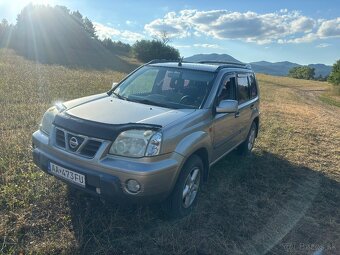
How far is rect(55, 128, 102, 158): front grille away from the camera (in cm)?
346

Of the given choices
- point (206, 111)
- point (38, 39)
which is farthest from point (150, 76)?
point (38, 39)

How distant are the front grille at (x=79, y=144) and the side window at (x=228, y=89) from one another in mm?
2053

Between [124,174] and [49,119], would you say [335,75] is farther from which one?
[124,174]

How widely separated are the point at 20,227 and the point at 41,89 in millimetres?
9937

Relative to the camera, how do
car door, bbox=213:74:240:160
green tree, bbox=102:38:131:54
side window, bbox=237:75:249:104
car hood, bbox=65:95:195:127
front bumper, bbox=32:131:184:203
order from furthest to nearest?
1. green tree, bbox=102:38:131:54
2. side window, bbox=237:75:249:104
3. car door, bbox=213:74:240:160
4. car hood, bbox=65:95:195:127
5. front bumper, bbox=32:131:184:203

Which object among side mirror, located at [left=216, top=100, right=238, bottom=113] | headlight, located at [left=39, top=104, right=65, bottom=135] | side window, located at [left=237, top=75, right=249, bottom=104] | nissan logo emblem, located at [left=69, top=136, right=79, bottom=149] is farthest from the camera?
side window, located at [left=237, top=75, right=249, bottom=104]

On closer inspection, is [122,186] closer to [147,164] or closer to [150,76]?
[147,164]

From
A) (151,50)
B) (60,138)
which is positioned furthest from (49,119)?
(151,50)

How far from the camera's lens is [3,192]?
13.7 ft

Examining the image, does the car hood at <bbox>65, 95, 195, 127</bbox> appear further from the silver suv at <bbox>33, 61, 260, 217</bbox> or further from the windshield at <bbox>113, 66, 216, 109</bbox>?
the windshield at <bbox>113, 66, 216, 109</bbox>

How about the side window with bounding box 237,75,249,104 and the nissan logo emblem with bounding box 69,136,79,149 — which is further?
the side window with bounding box 237,75,249,104

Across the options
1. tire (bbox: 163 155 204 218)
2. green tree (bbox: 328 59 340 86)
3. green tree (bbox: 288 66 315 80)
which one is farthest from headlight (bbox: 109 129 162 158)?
green tree (bbox: 288 66 315 80)

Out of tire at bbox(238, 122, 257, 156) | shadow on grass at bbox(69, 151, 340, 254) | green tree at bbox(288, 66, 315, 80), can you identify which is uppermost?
tire at bbox(238, 122, 257, 156)

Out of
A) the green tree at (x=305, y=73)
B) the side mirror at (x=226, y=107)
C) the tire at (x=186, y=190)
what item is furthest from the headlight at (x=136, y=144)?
the green tree at (x=305, y=73)
